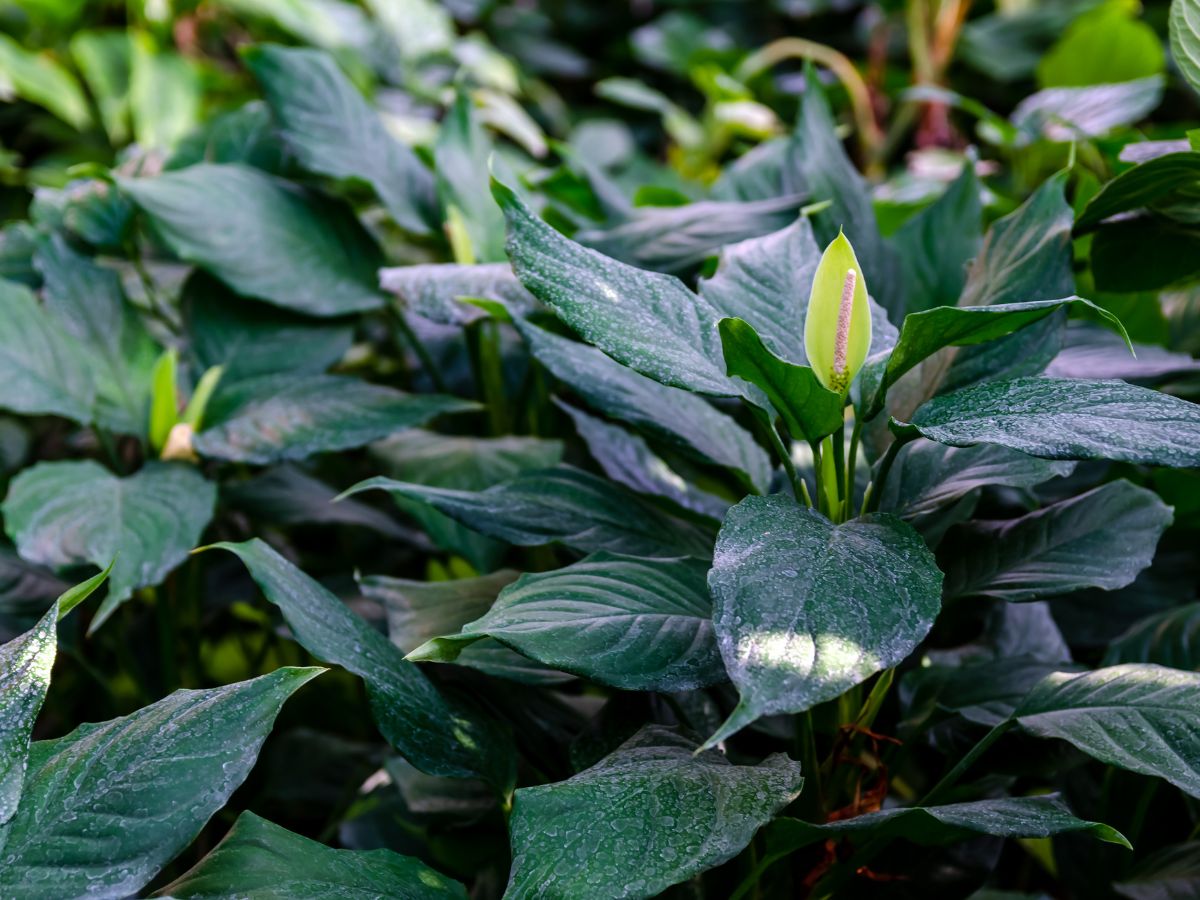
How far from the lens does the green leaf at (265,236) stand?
1.00m

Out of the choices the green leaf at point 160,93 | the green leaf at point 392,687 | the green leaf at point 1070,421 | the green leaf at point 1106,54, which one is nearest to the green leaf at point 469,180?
the green leaf at point 392,687

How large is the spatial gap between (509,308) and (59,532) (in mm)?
392

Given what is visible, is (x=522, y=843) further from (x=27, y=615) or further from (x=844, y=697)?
(x=27, y=615)

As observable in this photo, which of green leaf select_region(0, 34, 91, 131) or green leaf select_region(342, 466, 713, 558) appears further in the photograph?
green leaf select_region(0, 34, 91, 131)

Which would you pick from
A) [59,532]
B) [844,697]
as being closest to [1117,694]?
[844,697]

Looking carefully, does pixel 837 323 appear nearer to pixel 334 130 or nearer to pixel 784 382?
pixel 784 382

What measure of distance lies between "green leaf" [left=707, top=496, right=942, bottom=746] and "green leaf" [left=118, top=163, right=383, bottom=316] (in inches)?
24.7

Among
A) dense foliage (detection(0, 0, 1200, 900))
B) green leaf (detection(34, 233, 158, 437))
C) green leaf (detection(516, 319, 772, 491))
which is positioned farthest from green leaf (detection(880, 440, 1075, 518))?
green leaf (detection(34, 233, 158, 437))

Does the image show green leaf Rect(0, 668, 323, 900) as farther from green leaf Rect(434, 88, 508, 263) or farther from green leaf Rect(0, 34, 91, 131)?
green leaf Rect(0, 34, 91, 131)

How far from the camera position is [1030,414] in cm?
54

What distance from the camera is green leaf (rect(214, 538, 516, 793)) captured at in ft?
1.98

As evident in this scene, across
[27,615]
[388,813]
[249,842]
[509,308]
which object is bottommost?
[388,813]

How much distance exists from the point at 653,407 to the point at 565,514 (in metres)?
0.10

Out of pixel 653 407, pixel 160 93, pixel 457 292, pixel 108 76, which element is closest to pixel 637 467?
pixel 653 407
